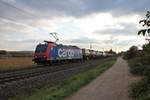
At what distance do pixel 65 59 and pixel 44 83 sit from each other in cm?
2915

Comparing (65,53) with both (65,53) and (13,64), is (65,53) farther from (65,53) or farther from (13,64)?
(13,64)

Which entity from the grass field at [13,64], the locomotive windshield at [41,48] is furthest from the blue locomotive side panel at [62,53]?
the grass field at [13,64]

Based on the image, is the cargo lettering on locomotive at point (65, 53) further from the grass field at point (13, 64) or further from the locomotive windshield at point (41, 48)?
the grass field at point (13, 64)

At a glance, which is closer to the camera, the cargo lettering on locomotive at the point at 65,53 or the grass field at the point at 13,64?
the grass field at the point at 13,64

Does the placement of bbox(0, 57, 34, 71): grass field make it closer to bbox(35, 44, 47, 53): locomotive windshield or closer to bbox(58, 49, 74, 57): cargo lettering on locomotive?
bbox(35, 44, 47, 53): locomotive windshield

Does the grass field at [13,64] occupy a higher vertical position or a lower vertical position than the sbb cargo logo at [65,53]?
lower

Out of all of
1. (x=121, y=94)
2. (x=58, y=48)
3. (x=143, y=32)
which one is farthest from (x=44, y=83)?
(x=58, y=48)

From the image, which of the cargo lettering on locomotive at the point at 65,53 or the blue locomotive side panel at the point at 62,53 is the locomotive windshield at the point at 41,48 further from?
the cargo lettering on locomotive at the point at 65,53

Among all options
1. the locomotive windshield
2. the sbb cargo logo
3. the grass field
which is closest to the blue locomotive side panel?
the sbb cargo logo

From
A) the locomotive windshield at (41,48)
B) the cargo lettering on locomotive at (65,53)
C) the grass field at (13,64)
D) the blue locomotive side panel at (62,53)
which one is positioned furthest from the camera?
the cargo lettering on locomotive at (65,53)

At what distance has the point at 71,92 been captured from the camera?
16.0 m

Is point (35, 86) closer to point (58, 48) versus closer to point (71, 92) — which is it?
point (71, 92)

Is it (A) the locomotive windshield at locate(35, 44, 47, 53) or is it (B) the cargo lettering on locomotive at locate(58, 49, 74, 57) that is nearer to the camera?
(A) the locomotive windshield at locate(35, 44, 47, 53)

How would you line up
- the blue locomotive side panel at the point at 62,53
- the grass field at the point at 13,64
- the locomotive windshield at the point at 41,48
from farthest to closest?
1. the blue locomotive side panel at the point at 62,53
2. the locomotive windshield at the point at 41,48
3. the grass field at the point at 13,64
